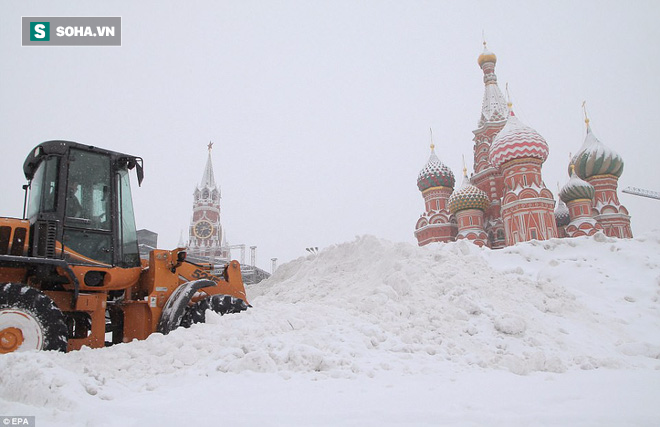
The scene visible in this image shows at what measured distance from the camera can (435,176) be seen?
35.1 meters

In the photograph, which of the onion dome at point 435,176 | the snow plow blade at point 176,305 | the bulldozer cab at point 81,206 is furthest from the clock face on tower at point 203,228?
the snow plow blade at point 176,305

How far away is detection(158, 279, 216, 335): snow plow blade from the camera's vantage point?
553 cm

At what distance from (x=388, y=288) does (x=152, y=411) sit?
4.96 meters

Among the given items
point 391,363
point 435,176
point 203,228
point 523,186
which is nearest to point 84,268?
point 391,363

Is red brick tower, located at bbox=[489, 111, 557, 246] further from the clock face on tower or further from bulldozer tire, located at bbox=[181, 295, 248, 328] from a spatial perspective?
the clock face on tower

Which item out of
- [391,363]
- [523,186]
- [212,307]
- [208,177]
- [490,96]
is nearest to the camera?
[391,363]

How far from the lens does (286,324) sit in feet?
18.6

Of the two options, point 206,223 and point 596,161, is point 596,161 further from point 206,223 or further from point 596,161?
point 206,223

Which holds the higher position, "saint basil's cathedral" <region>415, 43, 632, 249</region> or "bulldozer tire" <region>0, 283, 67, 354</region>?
"saint basil's cathedral" <region>415, 43, 632, 249</region>

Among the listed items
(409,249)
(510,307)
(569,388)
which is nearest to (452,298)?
(510,307)

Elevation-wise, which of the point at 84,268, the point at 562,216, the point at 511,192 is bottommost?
the point at 84,268

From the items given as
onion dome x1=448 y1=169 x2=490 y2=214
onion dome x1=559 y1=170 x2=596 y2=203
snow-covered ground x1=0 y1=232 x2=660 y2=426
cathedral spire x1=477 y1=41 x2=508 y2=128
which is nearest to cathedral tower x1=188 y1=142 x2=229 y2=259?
onion dome x1=448 y1=169 x2=490 y2=214

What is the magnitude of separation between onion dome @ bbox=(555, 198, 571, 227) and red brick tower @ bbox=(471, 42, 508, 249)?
16.3ft

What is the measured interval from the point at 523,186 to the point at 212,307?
88.4ft
